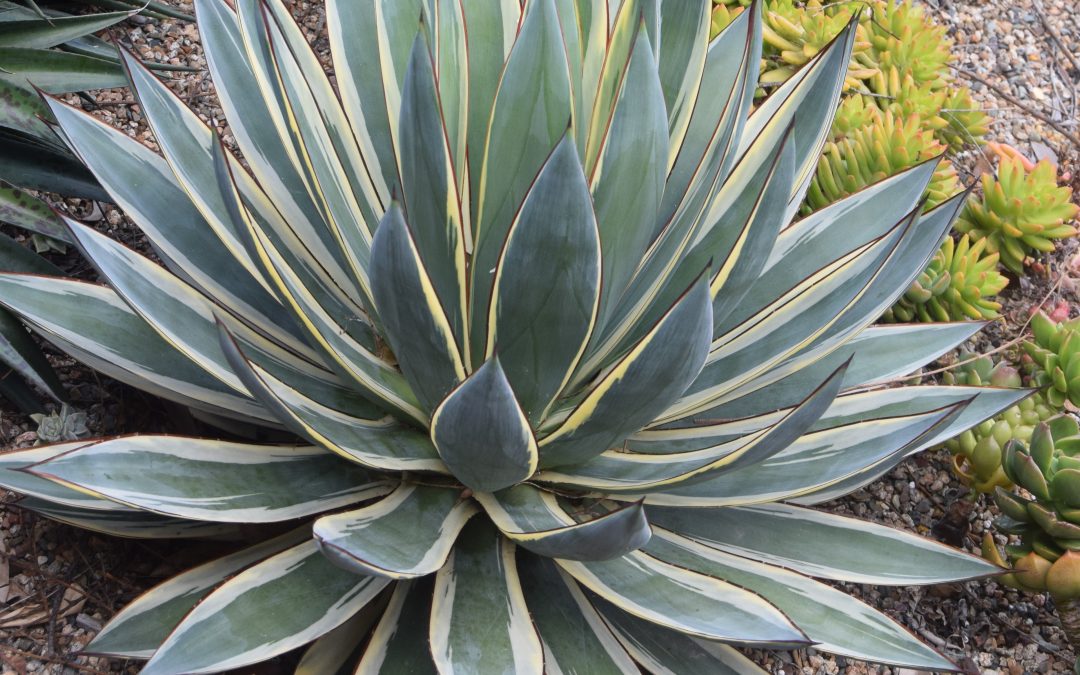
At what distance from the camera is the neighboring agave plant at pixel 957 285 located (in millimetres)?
2096

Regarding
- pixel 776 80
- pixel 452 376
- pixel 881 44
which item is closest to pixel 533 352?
pixel 452 376

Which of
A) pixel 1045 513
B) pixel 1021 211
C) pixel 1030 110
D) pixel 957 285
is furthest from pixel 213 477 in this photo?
pixel 1030 110

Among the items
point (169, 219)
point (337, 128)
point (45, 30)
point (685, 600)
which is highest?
point (45, 30)

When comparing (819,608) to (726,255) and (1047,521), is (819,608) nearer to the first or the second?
(726,255)

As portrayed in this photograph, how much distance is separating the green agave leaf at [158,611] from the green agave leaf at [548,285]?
0.47 metres

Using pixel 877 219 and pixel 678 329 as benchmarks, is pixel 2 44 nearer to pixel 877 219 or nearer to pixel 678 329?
pixel 678 329

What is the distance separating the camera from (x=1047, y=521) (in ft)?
5.42

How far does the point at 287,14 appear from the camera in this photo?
1.45 meters

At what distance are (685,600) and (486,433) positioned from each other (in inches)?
13.6

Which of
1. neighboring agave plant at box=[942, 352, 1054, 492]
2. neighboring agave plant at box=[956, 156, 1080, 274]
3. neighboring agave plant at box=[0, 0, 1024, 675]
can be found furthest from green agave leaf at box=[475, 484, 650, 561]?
neighboring agave plant at box=[956, 156, 1080, 274]

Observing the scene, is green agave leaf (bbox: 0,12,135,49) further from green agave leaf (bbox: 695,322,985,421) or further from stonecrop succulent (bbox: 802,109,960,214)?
stonecrop succulent (bbox: 802,109,960,214)

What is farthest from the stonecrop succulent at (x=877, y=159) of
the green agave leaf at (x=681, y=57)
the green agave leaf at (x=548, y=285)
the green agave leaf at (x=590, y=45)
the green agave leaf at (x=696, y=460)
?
the green agave leaf at (x=548, y=285)

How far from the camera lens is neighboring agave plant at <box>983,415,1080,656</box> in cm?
161

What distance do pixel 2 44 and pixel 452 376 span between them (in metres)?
1.25
